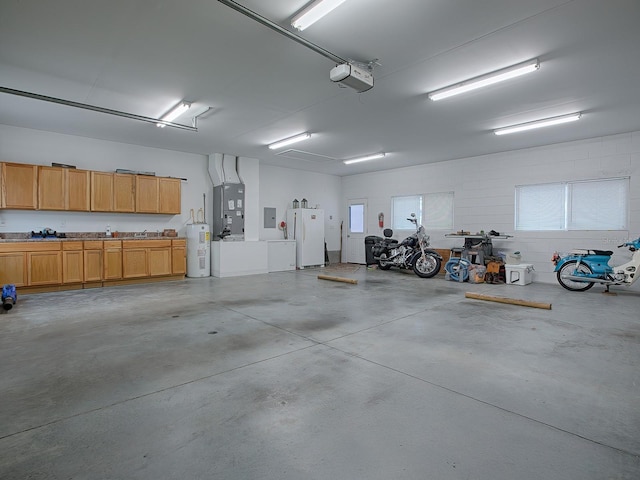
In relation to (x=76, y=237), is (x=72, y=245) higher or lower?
lower

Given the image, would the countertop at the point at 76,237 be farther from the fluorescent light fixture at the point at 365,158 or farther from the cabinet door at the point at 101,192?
the fluorescent light fixture at the point at 365,158

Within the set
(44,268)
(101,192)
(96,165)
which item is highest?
(96,165)

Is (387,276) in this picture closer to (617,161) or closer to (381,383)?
(617,161)

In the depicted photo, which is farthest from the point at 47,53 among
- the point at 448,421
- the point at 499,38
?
the point at 448,421

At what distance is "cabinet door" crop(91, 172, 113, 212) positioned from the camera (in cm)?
662

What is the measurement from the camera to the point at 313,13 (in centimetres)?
285

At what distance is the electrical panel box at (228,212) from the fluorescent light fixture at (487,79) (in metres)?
5.45

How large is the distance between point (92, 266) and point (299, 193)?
19.6 ft

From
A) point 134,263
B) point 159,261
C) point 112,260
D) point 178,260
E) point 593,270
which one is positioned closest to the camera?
point 593,270

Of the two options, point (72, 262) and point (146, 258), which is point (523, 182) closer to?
point (146, 258)

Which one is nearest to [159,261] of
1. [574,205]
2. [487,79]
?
[487,79]

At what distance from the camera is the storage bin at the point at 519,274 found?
6.95 meters

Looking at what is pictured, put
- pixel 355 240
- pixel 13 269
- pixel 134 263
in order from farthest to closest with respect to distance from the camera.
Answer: pixel 355 240 → pixel 134 263 → pixel 13 269

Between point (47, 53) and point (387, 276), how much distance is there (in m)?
7.23
